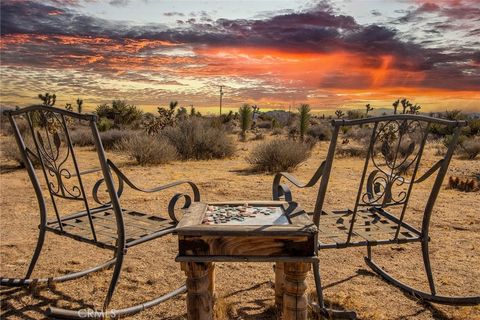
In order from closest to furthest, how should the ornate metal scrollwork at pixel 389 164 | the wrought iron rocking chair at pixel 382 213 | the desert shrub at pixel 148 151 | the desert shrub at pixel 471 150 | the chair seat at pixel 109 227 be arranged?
1. the wrought iron rocking chair at pixel 382 213
2. the ornate metal scrollwork at pixel 389 164
3. the chair seat at pixel 109 227
4. the desert shrub at pixel 148 151
5. the desert shrub at pixel 471 150

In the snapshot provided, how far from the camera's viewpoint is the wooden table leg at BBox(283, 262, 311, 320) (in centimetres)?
212

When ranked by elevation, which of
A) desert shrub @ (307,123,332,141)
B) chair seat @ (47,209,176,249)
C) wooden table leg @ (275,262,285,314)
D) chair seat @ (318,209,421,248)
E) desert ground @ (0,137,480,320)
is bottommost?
desert shrub @ (307,123,332,141)

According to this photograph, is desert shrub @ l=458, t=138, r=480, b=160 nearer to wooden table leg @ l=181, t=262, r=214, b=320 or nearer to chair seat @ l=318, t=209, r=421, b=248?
chair seat @ l=318, t=209, r=421, b=248

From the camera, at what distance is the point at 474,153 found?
1334 centimetres

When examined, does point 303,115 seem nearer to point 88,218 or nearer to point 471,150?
point 471,150

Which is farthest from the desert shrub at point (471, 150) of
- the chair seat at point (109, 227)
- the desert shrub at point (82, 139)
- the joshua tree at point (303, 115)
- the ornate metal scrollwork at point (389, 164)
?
the desert shrub at point (82, 139)

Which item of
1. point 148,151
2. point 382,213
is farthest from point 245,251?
point 148,151

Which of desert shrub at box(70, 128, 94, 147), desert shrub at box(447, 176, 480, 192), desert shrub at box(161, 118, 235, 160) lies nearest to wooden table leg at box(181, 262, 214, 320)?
desert shrub at box(447, 176, 480, 192)

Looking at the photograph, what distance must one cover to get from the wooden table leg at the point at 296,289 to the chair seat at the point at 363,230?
0.59 meters

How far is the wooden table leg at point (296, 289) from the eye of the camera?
83.5 inches

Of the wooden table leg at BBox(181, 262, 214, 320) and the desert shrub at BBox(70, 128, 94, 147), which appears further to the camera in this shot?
the desert shrub at BBox(70, 128, 94, 147)

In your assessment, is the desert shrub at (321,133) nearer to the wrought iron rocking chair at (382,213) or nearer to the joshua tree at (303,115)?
the joshua tree at (303,115)

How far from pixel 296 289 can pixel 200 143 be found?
10.2m

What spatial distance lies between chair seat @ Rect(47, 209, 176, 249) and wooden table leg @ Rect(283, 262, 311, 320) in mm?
1176
